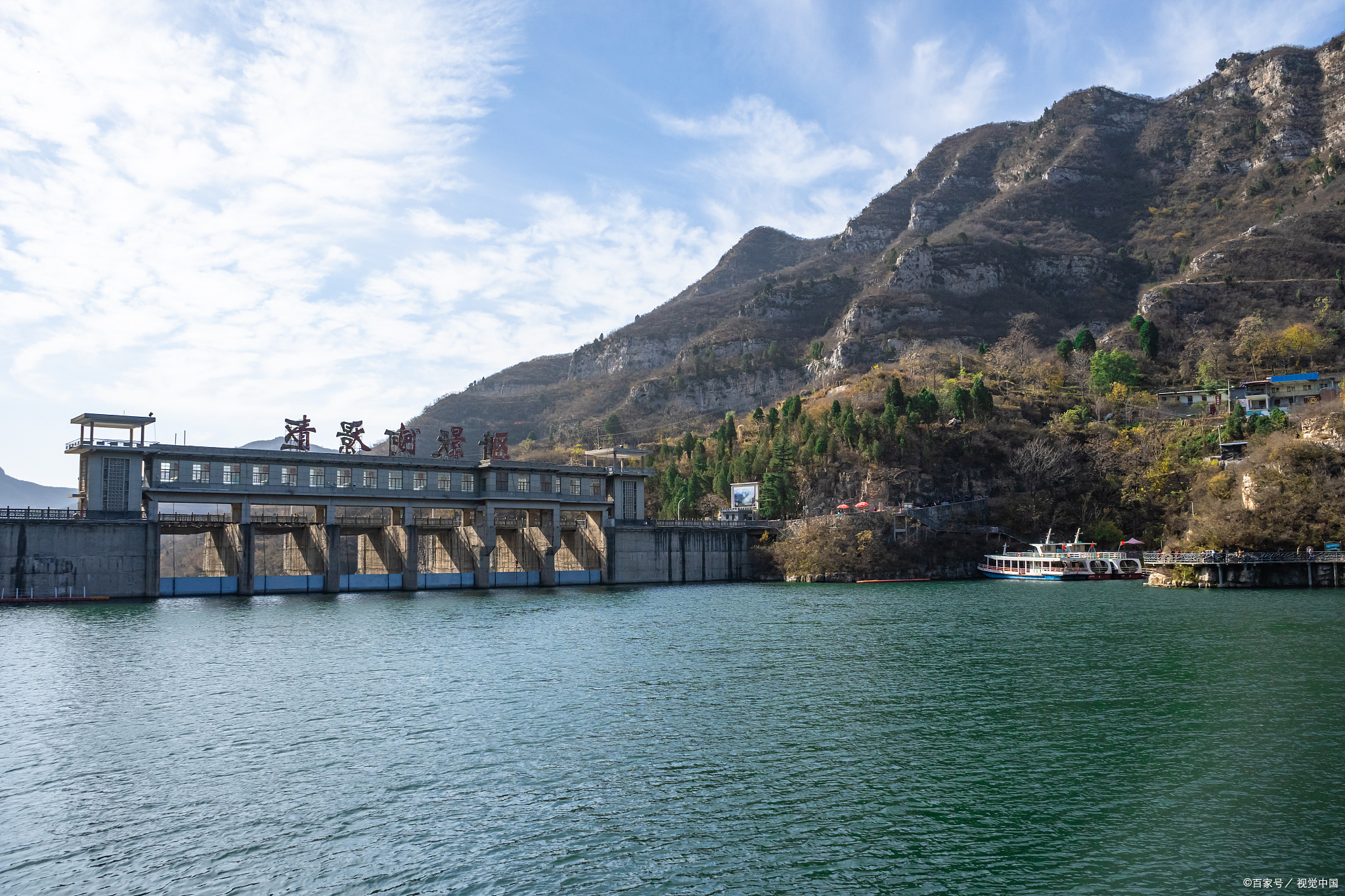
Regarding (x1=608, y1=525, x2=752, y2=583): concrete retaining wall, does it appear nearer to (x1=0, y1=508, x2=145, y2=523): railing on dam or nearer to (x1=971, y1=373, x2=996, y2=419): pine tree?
(x1=971, y1=373, x2=996, y2=419): pine tree

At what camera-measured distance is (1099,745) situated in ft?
74.3

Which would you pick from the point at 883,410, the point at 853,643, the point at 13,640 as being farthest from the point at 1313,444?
the point at 13,640

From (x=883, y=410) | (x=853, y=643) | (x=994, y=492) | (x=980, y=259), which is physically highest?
(x=980, y=259)

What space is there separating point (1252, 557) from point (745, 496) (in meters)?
50.8

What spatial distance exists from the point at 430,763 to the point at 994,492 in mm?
91913

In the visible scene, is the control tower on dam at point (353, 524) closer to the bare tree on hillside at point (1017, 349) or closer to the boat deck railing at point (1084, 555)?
the boat deck railing at point (1084, 555)

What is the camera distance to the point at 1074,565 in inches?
3457

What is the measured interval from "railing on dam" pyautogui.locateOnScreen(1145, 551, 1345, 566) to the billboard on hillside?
43544 mm

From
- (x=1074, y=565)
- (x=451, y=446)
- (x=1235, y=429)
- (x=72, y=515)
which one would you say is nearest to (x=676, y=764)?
(x=72, y=515)

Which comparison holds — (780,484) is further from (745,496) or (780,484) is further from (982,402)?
(982,402)

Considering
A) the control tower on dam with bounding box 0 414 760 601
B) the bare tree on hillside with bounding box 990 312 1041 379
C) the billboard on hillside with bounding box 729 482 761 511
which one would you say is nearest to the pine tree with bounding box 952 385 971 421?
the bare tree on hillside with bounding box 990 312 1041 379

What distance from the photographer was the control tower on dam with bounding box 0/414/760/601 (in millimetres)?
65438

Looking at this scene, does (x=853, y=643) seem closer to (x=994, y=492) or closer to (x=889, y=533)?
(x=889, y=533)

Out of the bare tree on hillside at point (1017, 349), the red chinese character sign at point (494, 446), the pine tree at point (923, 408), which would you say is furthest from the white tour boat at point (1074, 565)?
the red chinese character sign at point (494, 446)
